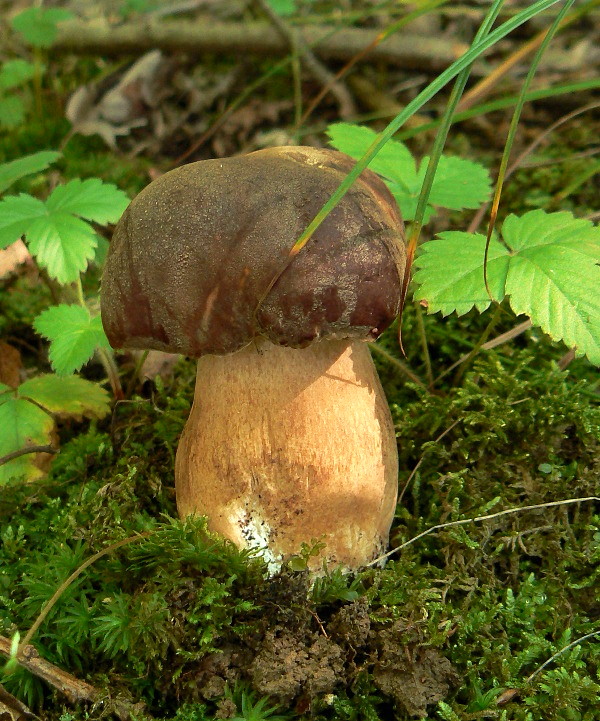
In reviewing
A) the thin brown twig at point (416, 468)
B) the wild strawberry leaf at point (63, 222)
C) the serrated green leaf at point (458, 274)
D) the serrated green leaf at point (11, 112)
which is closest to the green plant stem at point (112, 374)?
the wild strawberry leaf at point (63, 222)

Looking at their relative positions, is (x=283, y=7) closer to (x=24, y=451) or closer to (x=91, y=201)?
(x=91, y=201)

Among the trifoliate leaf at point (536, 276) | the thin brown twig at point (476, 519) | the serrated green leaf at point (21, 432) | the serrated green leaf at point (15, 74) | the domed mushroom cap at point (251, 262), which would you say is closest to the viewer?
the domed mushroom cap at point (251, 262)

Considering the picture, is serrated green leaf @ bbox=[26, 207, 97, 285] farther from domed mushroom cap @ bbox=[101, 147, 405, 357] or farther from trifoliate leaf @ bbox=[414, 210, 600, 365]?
trifoliate leaf @ bbox=[414, 210, 600, 365]

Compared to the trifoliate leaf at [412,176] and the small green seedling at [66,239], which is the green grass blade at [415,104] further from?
the small green seedling at [66,239]

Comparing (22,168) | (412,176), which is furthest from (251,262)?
(22,168)

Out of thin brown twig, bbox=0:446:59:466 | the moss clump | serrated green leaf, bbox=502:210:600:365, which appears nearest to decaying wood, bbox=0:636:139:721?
the moss clump

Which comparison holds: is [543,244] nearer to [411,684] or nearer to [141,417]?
[411,684]
